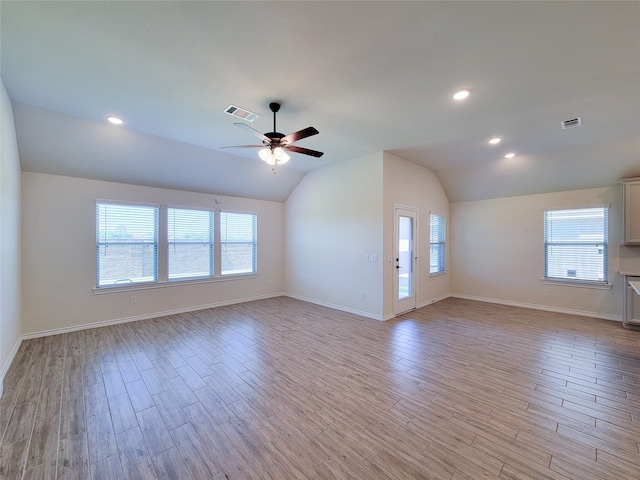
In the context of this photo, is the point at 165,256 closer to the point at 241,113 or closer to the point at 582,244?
the point at 241,113

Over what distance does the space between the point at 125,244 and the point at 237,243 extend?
2253mm

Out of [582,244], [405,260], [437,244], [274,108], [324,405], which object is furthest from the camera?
[437,244]

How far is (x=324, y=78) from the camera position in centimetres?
267

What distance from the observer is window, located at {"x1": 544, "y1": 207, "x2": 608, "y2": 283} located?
5.19 metres

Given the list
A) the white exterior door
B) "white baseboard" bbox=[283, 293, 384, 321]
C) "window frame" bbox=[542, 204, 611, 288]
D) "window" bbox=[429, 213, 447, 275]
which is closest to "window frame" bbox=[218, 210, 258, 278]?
"white baseboard" bbox=[283, 293, 384, 321]

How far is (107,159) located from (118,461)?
4.41 meters

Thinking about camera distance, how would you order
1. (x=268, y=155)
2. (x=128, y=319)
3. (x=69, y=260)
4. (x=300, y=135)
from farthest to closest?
(x=128, y=319) < (x=69, y=260) < (x=268, y=155) < (x=300, y=135)

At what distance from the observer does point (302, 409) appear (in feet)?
7.86

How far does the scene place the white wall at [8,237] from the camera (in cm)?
290

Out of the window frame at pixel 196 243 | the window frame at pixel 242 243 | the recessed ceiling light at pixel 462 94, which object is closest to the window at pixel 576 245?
the recessed ceiling light at pixel 462 94

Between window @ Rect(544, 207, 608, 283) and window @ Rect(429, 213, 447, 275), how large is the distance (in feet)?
6.77

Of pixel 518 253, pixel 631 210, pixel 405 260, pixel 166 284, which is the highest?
pixel 631 210

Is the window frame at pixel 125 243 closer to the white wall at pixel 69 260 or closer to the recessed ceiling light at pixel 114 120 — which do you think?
the white wall at pixel 69 260

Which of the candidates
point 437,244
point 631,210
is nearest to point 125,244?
point 437,244
